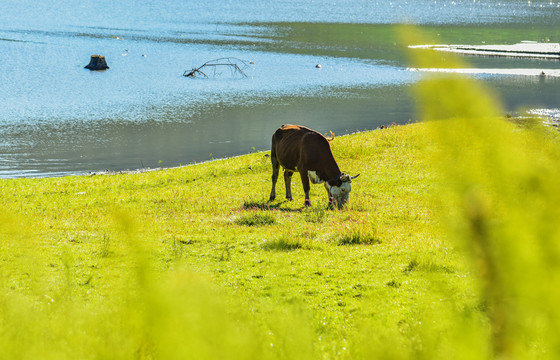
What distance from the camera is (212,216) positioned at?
711 inches

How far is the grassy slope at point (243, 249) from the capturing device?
124cm

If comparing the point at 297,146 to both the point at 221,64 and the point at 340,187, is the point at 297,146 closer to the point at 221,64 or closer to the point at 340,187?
the point at 340,187

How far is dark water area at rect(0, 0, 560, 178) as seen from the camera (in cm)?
4025

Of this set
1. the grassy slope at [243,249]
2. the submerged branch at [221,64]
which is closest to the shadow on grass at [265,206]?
the grassy slope at [243,249]

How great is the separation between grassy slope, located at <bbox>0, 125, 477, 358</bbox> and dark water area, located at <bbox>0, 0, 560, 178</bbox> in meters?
0.88

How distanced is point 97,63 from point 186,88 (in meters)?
13.5

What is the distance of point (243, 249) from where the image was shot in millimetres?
12945

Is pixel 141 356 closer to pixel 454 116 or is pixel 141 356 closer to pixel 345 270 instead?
pixel 454 116

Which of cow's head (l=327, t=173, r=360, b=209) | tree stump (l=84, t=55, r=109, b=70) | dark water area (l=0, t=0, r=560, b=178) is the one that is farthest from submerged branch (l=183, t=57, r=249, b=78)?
cow's head (l=327, t=173, r=360, b=209)

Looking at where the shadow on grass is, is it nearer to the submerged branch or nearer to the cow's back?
the cow's back

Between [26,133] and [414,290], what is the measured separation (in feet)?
125

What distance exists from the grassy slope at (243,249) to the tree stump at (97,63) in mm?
41410

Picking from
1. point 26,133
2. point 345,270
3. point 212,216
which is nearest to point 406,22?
point 345,270

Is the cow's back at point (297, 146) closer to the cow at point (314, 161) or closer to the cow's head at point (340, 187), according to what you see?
the cow at point (314, 161)
